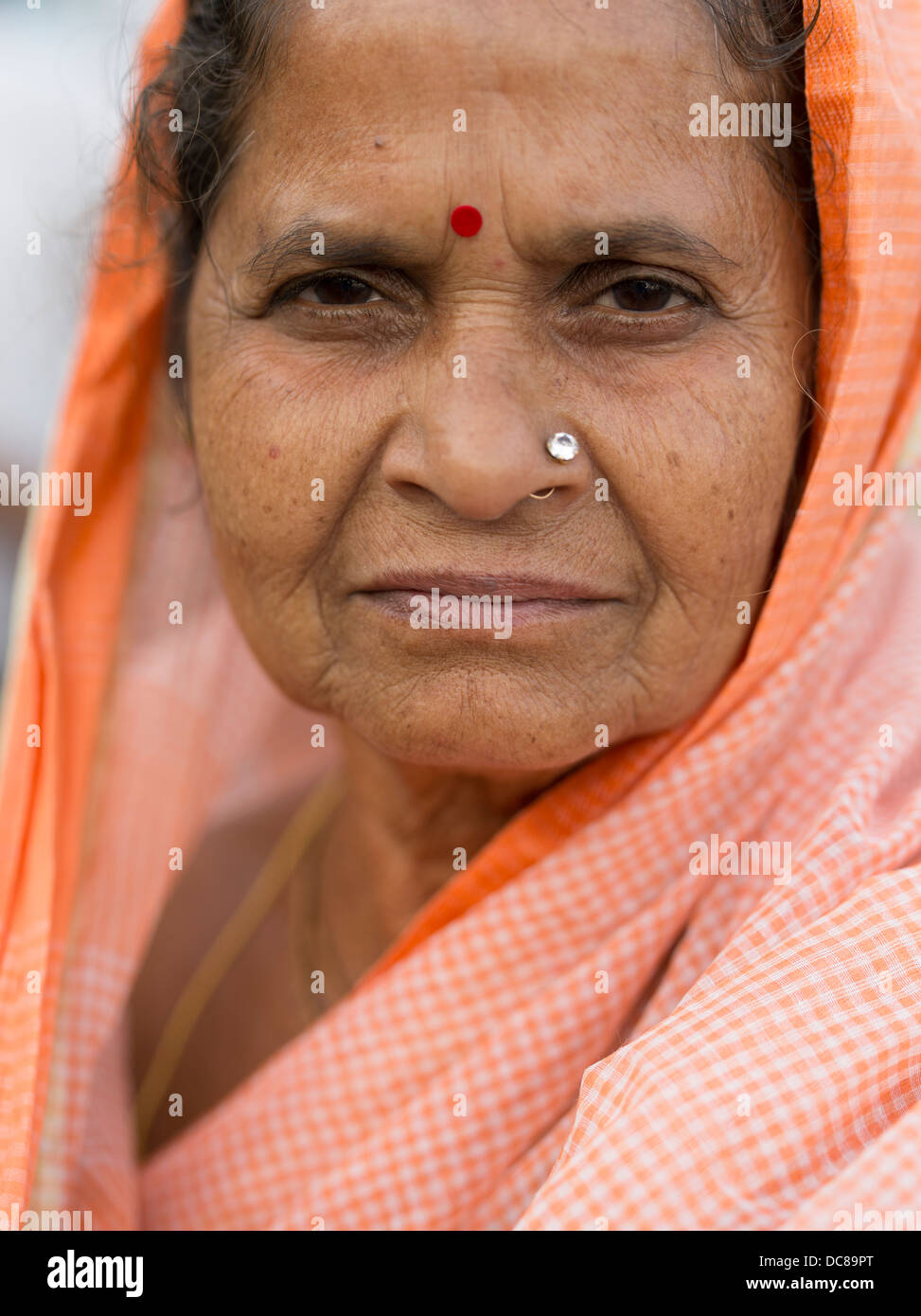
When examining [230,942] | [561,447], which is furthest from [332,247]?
[230,942]

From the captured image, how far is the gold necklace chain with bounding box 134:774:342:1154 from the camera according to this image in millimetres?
2152

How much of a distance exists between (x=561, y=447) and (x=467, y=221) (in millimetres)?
285

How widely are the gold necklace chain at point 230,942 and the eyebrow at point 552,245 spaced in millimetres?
1096

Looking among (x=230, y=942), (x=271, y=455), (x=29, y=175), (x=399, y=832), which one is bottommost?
(x=230, y=942)

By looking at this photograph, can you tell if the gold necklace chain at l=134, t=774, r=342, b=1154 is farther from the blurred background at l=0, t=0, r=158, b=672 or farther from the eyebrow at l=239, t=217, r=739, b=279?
the blurred background at l=0, t=0, r=158, b=672

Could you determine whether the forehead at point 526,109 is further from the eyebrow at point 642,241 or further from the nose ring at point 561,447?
the nose ring at point 561,447

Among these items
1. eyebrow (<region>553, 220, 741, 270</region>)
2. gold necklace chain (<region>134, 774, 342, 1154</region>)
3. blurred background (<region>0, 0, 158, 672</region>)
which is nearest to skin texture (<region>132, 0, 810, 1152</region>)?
eyebrow (<region>553, 220, 741, 270</region>)

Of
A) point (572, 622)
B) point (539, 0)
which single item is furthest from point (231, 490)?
point (539, 0)

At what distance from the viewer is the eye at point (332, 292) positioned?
5.21 ft

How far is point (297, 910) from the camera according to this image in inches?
89.0

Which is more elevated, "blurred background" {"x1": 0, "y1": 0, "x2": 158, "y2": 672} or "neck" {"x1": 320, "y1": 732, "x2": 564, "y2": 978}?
"blurred background" {"x1": 0, "y1": 0, "x2": 158, "y2": 672}

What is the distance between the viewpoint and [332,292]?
162cm

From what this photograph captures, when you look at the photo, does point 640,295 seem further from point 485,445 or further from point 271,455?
point 271,455
